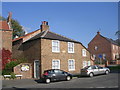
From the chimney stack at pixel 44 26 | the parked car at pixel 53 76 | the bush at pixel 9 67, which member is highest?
the chimney stack at pixel 44 26

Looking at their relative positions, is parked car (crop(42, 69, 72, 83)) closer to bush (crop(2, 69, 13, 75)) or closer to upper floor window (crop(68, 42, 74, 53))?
bush (crop(2, 69, 13, 75))

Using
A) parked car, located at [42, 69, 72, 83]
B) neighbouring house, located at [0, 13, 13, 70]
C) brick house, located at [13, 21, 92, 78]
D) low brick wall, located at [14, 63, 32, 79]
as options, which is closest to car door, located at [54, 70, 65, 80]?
parked car, located at [42, 69, 72, 83]

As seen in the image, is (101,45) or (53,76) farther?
(101,45)

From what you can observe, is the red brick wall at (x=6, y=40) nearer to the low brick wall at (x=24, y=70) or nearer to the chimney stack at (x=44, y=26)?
the chimney stack at (x=44, y=26)

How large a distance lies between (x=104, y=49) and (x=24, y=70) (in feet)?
126

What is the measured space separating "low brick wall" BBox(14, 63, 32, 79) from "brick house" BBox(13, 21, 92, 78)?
28.6 inches

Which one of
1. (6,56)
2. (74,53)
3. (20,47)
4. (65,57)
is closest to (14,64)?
(6,56)

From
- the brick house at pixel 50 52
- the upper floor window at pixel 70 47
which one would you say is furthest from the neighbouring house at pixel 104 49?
the upper floor window at pixel 70 47

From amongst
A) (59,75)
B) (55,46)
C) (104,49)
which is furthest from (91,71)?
(104,49)

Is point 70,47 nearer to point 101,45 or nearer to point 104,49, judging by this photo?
point 104,49

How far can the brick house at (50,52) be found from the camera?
24062 mm

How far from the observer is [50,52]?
2480cm

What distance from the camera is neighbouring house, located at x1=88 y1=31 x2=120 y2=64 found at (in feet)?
180

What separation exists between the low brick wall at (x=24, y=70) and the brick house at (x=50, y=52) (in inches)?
28.6
